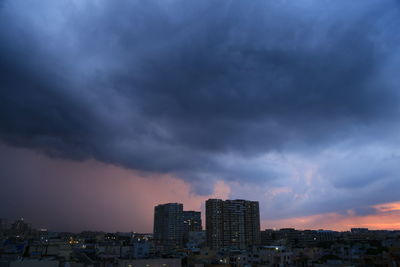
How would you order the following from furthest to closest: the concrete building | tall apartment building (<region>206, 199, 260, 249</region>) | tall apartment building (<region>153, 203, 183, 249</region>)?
tall apartment building (<region>153, 203, 183, 249</region>) → tall apartment building (<region>206, 199, 260, 249</region>) → the concrete building

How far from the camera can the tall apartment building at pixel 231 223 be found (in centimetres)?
15262

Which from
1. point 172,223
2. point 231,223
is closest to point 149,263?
point 231,223

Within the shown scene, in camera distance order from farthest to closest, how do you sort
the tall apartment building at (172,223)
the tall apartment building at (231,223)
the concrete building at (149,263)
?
the tall apartment building at (172,223) < the tall apartment building at (231,223) < the concrete building at (149,263)

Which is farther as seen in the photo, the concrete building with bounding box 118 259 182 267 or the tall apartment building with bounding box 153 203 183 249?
the tall apartment building with bounding box 153 203 183 249

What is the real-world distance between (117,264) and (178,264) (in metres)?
9.01

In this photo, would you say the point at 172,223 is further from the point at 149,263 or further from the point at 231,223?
the point at 149,263

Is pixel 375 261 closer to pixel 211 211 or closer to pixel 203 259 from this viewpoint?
pixel 203 259

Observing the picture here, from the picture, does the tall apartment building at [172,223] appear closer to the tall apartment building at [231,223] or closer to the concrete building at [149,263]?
the tall apartment building at [231,223]

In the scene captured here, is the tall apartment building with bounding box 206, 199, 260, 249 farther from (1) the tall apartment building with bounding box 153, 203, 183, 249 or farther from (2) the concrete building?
(2) the concrete building

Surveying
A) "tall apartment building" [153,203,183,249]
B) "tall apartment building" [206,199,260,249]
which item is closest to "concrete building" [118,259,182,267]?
"tall apartment building" [206,199,260,249]

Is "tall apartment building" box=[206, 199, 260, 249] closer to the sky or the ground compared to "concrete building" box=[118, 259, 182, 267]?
closer to the sky

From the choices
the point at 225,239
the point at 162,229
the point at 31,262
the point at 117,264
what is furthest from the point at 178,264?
the point at 162,229

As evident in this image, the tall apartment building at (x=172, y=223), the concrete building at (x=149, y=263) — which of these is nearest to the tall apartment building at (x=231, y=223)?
the tall apartment building at (x=172, y=223)

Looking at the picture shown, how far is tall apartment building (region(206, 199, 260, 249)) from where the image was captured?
152625 mm
